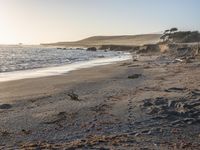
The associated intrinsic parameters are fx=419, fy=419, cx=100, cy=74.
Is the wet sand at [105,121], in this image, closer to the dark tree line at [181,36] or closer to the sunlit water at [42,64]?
the sunlit water at [42,64]

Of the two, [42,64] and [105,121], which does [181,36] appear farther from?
[105,121]

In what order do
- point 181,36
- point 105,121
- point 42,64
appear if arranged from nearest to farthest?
1. point 105,121
2. point 42,64
3. point 181,36

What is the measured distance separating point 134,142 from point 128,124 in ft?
5.47

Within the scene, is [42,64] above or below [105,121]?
below

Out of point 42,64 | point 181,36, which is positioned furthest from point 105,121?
point 181,36

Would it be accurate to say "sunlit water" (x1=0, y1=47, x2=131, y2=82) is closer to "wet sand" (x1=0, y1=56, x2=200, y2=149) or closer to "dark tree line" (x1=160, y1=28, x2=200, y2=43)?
"wet sand" (x1=0, y1=56, x2=200, y2=149)

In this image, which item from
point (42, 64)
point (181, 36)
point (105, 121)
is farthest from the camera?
point (181, 36)

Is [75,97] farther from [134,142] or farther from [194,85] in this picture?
[134,142]

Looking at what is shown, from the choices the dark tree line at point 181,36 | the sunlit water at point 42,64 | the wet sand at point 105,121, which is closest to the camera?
the wet sand at point 105,121

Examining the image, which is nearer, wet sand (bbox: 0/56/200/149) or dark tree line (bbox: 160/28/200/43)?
wet sand (bbox: 0/56/200/149)

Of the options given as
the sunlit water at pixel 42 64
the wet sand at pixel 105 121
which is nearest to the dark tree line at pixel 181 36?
the sunlit water at pixel 42 64

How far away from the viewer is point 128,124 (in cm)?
1037

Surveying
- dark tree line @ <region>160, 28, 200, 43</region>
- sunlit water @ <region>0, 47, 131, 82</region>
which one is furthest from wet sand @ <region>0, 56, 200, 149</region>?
dark tree line @ <region>160, 28, 200, 43</region>

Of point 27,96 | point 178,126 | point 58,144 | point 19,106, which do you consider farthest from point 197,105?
point 27,96
